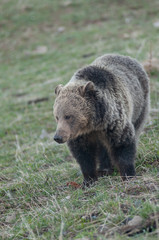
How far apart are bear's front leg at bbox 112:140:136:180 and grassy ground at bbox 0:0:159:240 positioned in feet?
0.61

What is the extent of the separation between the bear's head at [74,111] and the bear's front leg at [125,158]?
0.54m

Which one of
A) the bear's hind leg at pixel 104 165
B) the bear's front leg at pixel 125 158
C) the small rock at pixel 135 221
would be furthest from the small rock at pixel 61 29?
the small rock at pixel 135 221

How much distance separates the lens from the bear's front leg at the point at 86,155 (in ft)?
17.2

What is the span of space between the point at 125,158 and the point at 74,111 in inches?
38.4

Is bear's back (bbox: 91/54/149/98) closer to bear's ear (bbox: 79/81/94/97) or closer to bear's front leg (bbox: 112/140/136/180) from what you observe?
bear's ear (bbox: 79/81/94/97)

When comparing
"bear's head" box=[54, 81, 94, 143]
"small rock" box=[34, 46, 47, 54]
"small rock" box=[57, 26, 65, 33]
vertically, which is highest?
"bear's head" box=[54, 81, 94, 143]

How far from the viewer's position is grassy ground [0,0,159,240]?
3.99 m

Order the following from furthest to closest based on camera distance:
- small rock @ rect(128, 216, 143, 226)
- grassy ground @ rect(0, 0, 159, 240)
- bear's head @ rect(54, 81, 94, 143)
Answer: bear's head @ rect(54, 81, 94, 143) → grassy ground @ rect(0, 0, 159, 240) → small rock @ rect(128, 216, 143, 226)

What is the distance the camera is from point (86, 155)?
210 inches

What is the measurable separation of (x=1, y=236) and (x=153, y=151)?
105 inches

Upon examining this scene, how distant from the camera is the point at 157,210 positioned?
3.61 m

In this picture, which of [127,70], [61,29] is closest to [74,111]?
[127,70]

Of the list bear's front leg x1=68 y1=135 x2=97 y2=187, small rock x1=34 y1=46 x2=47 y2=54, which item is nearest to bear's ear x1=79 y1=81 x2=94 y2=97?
bear's front leg x1=68 y1=135 x2=97 y2=187

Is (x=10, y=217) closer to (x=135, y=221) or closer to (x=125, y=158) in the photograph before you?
(x=125, y=158)
